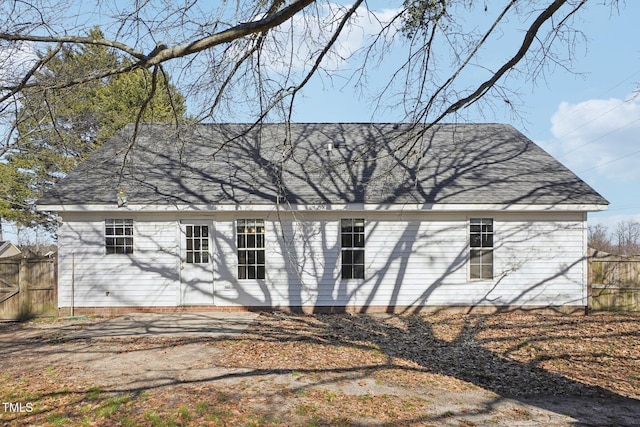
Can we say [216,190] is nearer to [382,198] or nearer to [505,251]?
[382,198]

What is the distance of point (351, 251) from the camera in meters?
11.3

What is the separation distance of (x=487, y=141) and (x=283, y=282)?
27.7 feet

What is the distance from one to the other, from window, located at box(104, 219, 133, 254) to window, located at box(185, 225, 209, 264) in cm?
149

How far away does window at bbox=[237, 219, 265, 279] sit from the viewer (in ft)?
37.0

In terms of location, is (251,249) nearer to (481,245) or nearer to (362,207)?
(362,207)

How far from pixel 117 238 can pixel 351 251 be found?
20.4 feet

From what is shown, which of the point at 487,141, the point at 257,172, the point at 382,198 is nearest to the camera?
the point at 382,198

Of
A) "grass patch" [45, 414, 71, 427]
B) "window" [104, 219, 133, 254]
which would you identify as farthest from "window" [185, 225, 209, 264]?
"grass patch" [45, 414, 71, 427]

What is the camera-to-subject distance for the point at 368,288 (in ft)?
36.9

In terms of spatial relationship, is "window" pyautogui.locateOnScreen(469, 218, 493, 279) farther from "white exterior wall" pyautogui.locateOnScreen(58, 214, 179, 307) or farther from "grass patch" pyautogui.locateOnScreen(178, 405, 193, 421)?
"grass patch" pyautogui.locateOnScreen(178, 405, 193, 421)

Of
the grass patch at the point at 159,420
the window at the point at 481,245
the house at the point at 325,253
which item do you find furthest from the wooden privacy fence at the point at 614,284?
Result: the grass patch at the point at 159,420

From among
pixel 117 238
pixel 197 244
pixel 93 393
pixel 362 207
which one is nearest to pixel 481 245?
pixel 362 207

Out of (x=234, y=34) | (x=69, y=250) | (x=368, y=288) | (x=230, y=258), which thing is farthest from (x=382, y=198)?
(x=69, y=250)

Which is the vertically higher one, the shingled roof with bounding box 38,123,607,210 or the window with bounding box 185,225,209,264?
the shingled roof with bounding box 38,123,607,210
